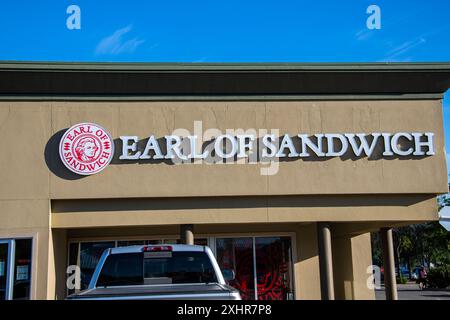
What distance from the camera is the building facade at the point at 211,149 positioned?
15.0 m

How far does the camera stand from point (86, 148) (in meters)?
15.2

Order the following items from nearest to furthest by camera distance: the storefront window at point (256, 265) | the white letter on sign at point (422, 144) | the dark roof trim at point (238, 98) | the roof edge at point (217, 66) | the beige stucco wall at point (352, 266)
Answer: the roof edge at point (217, 66), the dark roof trim at point (238, 98), the white letter on sign at point (422, 144), the storefront window at point (256, 265), the beige stucco wall at point (352, 266)

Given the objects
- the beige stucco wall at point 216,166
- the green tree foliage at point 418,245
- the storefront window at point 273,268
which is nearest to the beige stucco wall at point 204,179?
the beige stucco wall at point 216,166

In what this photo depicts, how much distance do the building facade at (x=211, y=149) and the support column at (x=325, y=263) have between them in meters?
0.03

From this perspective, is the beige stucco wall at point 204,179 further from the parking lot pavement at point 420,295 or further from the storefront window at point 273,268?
the parking lot pavement at point 420,295

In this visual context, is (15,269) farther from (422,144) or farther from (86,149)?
(422,144)

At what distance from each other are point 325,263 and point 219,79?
5934mm

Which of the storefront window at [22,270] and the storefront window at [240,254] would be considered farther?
the storefront window at [240,254]

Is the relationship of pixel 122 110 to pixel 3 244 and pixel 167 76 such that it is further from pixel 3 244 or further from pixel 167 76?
pixel 3 244

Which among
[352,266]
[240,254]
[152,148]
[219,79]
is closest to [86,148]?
[152,148]

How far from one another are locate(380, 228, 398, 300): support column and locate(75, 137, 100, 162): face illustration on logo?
9.50 metres

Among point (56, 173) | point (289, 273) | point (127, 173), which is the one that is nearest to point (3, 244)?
point (56, 173)

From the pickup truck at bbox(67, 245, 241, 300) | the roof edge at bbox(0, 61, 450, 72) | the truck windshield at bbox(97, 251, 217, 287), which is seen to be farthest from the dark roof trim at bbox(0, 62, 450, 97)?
the truck windshield at bbox(97, 251, 217, 287)

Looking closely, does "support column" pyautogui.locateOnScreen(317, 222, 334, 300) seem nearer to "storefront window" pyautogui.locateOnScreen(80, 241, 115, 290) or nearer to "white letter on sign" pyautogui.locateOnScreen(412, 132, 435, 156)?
"white letter on sign" pyautogui.locateOnScreen(412, 132, 435, 156)
